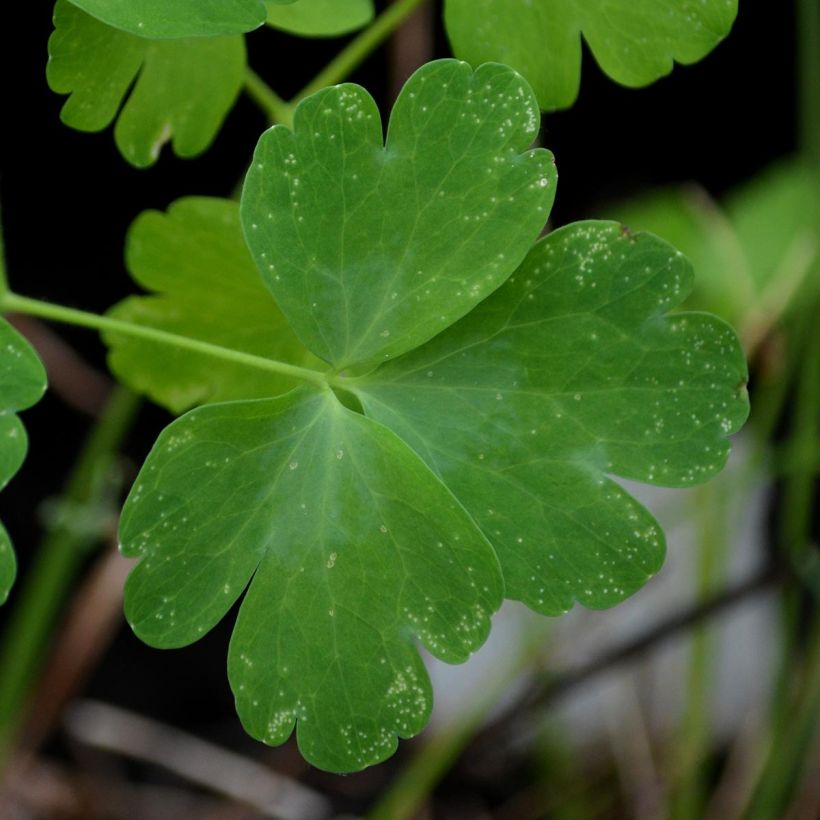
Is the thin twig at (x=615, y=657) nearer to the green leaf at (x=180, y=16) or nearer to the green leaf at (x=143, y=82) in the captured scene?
the green leaf at (x=143, y=82)

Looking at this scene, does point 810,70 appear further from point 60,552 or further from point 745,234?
point 60,552

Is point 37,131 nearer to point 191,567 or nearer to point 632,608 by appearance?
point 191,567

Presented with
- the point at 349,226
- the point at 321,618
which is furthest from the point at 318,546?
the point at 349,226

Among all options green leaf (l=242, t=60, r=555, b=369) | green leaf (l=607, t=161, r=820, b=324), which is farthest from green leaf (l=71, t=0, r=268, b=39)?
green leaf (l=607, t=161, r=820, b=324)

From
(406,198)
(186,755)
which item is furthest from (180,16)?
(186,755)

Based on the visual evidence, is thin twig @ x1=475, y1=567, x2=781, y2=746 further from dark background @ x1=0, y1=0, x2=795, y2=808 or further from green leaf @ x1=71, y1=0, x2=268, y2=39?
green leaf @ x1=71, y1=0, x2=268, y2=39

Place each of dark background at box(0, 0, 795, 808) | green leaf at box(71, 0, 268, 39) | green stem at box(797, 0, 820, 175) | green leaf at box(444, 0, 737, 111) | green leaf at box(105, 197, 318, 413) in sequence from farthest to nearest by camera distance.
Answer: dark background at box(0, 0, 795, 808) < green stem at box(797, 0, 820, 175) < green leaf at box(105, 197, 318, 413) < green leaf at box(444, 0, 737, 111) < green leaf at box(71, 0, 268, 39)
